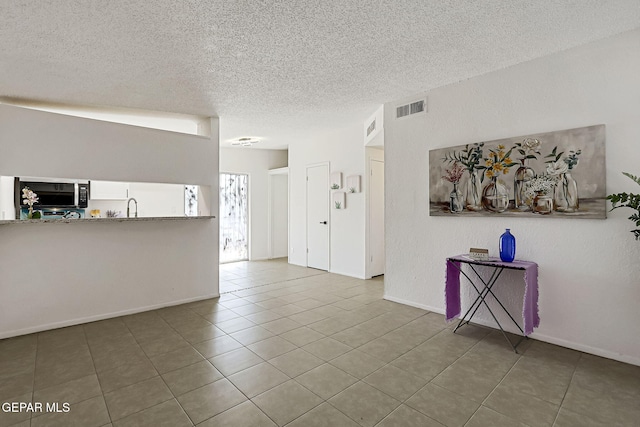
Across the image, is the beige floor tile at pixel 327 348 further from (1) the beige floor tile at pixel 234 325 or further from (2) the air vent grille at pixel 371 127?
(2) the air vent grille at pixel 371 127

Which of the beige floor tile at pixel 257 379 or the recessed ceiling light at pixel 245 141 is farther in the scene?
the recessed ceiling light at pixel 245 141

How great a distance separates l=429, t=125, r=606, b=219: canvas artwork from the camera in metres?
2.73

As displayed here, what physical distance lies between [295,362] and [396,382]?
2.69 ft

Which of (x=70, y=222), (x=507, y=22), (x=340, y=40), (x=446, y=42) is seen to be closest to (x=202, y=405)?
(x=70, y=222)

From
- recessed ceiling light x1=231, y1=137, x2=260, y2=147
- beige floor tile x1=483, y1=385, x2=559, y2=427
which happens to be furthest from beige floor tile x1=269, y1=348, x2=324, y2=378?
recessed ceiling light x1=231, y1=137, x2=260, y2=147

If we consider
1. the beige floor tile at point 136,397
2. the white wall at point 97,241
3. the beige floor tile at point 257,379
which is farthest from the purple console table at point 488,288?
the white wall at point 97,241

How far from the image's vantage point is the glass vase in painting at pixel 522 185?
9.98 feet

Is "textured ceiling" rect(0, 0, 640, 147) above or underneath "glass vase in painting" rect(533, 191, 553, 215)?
above

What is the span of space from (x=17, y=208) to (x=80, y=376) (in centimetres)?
334

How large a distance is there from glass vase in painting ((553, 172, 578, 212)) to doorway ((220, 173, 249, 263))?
612cm

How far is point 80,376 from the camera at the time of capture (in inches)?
95.3

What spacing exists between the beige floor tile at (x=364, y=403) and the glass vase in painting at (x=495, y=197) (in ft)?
7.21

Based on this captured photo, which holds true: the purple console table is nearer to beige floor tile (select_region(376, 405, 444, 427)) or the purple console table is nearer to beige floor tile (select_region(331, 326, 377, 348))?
beige floor tile (select_region(331, 326, 377, 348))

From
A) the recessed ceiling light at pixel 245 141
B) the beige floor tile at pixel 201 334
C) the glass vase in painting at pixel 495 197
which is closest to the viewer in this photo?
the beige floor tile at pixel 201 334
